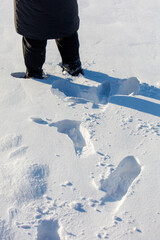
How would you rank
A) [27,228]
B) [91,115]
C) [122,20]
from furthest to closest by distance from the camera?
[122,20], [91,115], [27,228]

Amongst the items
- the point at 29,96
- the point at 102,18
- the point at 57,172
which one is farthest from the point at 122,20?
the point at 57,172

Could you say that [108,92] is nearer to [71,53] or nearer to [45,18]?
[71,53]

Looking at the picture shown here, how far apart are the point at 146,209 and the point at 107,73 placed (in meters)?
1.05

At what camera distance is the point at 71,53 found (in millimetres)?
2014

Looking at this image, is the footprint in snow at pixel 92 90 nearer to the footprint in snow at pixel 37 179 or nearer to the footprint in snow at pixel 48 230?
the footprint in snow at pixel 37 179

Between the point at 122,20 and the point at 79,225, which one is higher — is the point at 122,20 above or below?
above

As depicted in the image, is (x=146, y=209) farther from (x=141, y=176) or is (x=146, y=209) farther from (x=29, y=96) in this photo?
(x=29, y=96)

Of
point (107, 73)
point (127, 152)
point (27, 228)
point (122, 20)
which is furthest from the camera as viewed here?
point (122, 20)

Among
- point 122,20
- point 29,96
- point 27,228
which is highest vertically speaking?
point 122,20

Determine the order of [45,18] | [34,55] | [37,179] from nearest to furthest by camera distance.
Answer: [37,179]
[45,18]
[34,55]

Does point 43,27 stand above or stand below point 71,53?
above

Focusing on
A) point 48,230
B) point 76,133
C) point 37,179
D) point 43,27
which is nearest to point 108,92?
point 76,133

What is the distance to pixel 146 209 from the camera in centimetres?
130

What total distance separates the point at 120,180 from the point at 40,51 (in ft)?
3.23
